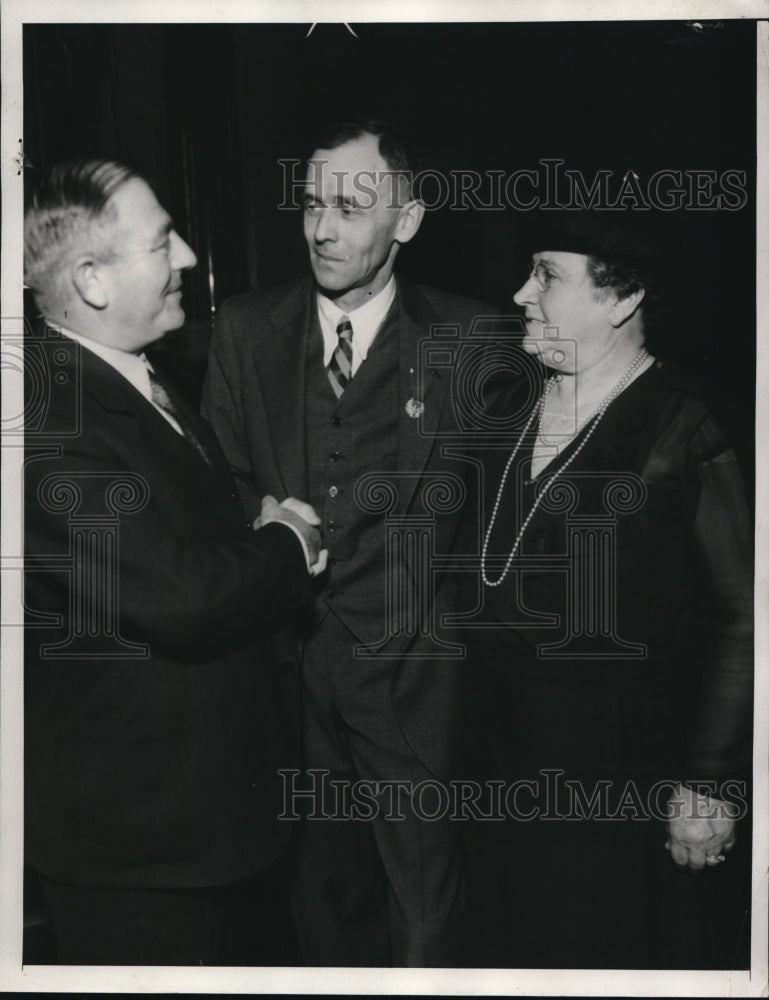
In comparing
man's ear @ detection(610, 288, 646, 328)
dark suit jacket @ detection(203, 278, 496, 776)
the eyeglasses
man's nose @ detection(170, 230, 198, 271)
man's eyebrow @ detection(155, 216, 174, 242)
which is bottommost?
dark suit jacket @ detection(203, 278, 496, 776)

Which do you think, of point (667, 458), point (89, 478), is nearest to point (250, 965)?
point (89, 478)

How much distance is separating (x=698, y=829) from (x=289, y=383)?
118 centimetres

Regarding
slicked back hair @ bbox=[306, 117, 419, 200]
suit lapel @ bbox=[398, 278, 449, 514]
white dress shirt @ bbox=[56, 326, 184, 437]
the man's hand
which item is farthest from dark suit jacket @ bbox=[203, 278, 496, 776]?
the man's hand

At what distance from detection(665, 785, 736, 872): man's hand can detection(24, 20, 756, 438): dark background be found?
0.84 m

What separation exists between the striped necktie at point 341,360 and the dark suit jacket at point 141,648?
0.26 metres

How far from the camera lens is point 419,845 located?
85.2 inches

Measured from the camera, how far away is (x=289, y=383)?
212 cm

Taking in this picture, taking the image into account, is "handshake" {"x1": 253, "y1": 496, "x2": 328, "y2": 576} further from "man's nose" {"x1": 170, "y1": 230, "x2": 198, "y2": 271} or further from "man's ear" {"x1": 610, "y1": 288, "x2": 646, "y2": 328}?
"man's ear" {"x1": 610, "y1": 288, "x2": 646, "y2": 328}

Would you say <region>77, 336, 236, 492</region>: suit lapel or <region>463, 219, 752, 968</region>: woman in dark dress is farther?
<region>463, 219, 752, 968</region>: woman in dark dress

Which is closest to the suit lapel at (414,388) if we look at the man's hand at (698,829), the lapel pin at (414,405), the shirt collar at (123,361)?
the lapel pin at (414,405)

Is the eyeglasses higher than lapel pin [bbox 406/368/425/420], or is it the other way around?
the eyeglasses

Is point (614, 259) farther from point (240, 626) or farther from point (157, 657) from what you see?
point (157, 657)

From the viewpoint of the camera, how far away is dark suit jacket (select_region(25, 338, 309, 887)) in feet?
6.61

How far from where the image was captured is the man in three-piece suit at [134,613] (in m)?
2.03
